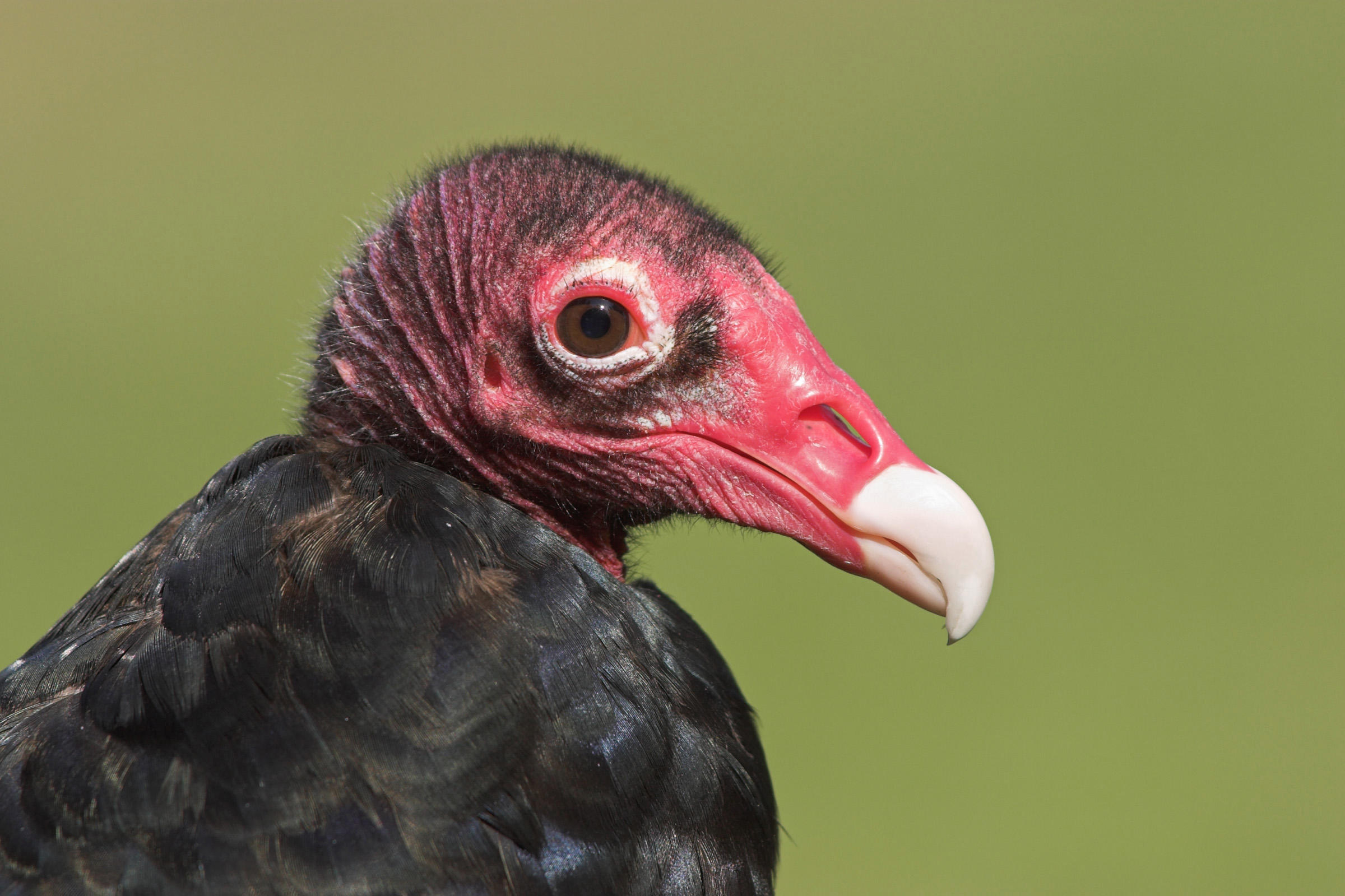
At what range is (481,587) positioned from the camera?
1873 millimetres

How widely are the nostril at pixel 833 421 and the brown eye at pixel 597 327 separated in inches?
13.5

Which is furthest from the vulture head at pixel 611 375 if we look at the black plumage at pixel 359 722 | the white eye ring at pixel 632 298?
the black plumage at pixel 359 722

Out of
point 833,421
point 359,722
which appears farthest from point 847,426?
point 359,722

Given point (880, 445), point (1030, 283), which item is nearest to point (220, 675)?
point (880, 445)

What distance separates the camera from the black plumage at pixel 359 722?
5.61 feet

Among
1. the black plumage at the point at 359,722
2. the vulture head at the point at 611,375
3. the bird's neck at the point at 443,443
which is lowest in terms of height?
the black plumage at the point at 359,722

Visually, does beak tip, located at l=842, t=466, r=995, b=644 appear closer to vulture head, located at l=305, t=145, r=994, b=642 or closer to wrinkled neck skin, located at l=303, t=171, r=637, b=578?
A: vulture head, located at l=305, t=145, r=994, b=642

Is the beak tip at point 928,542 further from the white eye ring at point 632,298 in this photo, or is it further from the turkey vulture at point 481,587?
the white eye ring at point 632,298

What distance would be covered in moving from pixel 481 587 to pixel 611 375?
0.48m

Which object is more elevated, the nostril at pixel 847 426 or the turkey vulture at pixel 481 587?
the nostril at pixel 847 426

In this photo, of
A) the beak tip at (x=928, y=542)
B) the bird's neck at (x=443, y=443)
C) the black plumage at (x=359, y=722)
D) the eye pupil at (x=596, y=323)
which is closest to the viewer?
the black plumage at (x=359, y=722)

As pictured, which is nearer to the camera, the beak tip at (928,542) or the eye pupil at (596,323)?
the beak tip at (928,542)

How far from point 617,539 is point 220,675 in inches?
35.9

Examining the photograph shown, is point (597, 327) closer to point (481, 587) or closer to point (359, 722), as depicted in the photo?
point (481, 587)
